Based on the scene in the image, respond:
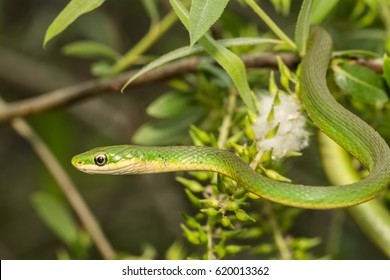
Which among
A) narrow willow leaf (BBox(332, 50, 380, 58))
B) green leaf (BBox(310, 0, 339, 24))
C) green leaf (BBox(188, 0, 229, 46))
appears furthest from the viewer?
green leaf (BBox(310, 0, 339, 24))

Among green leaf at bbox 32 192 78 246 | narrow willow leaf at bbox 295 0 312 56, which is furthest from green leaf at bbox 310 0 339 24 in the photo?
green leaf at bbox 32 192 78 246

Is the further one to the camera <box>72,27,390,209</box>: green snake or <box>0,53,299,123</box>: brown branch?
<box>0,53,299,123</box>: brown branch

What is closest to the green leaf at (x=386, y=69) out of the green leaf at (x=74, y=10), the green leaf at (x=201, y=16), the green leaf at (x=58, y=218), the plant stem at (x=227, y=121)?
the plant stem at (x=227, y=121)

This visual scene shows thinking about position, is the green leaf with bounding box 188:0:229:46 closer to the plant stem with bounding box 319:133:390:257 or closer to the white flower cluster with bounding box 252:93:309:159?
the white flower cluster with bounding box 252:93:309:159

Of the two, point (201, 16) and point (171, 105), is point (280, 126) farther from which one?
point (171, 105)

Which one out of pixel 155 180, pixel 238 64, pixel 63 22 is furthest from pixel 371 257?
pixel 63 22

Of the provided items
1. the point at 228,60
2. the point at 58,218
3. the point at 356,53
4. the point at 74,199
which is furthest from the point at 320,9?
the point at 58,218
